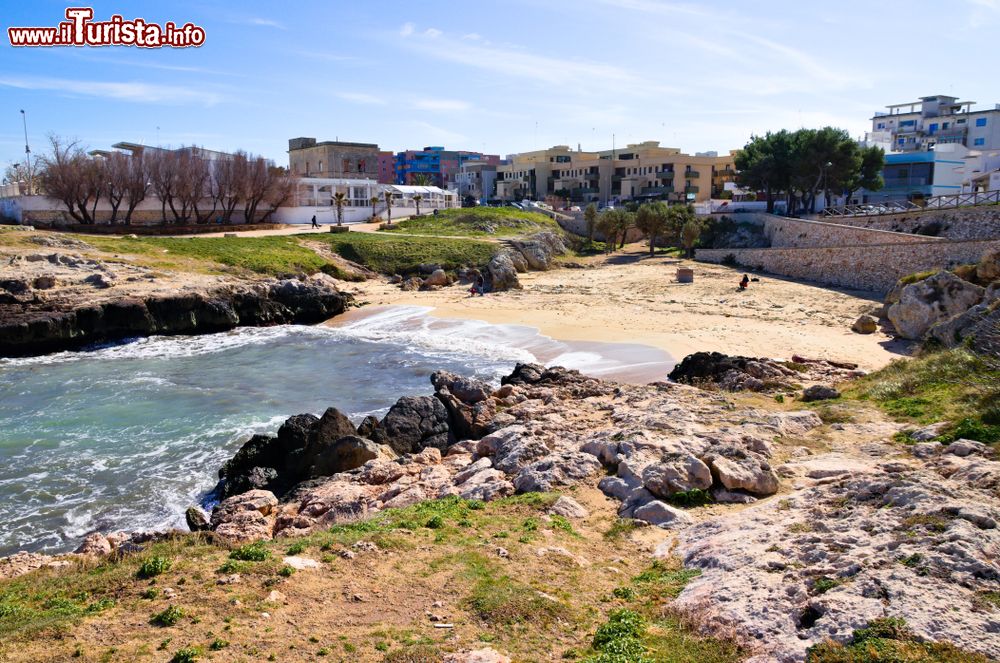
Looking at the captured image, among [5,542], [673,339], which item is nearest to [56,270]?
[5,542]

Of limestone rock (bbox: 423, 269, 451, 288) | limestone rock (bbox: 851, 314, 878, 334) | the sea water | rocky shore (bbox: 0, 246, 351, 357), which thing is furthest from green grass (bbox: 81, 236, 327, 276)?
limestone rock (bbox: 851, 314, 878, 334)

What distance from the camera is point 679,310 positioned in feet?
128

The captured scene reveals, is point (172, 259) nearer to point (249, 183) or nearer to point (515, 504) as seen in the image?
point (249, 183)

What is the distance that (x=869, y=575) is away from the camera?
8367 millimetres

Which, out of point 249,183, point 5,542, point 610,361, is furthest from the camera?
point 249,183

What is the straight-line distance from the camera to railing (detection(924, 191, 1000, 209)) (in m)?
44.9

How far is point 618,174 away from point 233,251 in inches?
2585

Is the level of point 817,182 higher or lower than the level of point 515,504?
higher

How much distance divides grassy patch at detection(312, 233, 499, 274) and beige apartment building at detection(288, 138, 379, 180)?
116ft

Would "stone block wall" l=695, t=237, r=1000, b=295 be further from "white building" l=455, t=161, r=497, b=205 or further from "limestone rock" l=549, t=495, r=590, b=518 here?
"white building" l=455, t=161, r=497, b=205

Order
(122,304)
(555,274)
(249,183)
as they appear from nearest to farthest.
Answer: (122,304)
(555,274)
(249,183)

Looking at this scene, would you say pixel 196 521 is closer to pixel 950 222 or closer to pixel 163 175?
pixel 950 222

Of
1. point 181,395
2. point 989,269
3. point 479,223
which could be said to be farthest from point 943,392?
point 479,223

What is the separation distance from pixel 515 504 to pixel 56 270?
117ft
